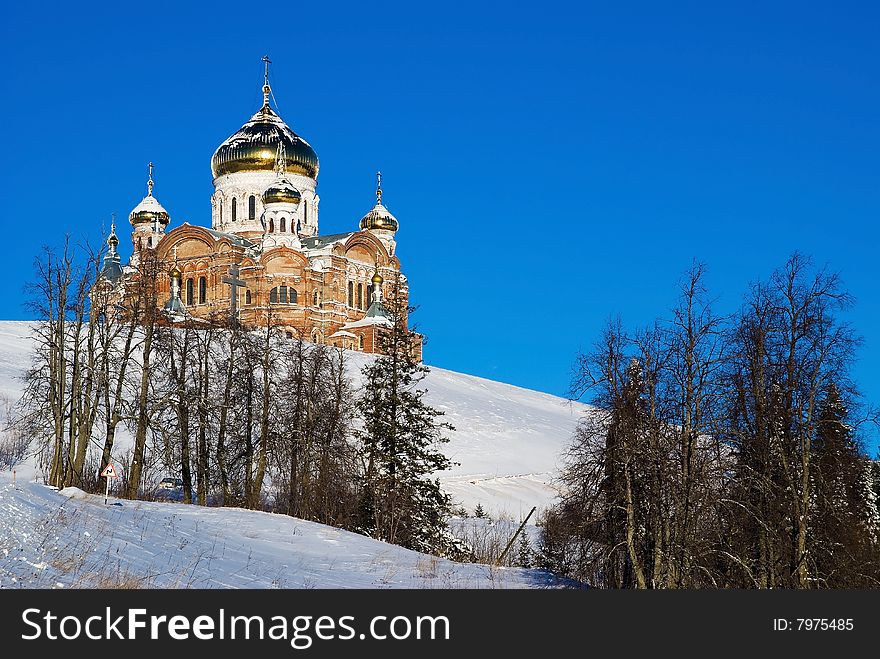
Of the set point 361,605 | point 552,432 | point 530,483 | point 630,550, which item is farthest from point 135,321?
point 552,432

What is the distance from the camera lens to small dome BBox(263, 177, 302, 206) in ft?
257

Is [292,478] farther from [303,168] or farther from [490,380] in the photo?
[303,168]

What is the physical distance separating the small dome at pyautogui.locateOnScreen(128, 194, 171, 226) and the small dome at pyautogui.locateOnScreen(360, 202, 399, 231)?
15199mm

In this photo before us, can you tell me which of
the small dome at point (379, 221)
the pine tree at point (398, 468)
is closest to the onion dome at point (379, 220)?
the small dome at point (379, 221)

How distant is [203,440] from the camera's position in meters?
28.3

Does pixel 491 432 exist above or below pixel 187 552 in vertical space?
above

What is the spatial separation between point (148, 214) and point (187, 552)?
74202 millimetres

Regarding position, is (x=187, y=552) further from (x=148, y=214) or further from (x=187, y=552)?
(x=148, y=214)

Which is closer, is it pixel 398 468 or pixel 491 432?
pixel 398 468

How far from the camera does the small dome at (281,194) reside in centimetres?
7831

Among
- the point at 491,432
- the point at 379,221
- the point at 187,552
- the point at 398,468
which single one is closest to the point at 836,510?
the point at 187,552

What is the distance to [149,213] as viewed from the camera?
284ft

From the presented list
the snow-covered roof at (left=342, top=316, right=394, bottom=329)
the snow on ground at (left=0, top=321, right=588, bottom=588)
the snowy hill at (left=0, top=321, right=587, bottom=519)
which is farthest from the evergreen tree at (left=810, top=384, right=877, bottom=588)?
the snow-covered roof at (left=342, top=316, right=394, bottom=329)

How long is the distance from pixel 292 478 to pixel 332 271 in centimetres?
4804
